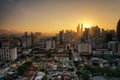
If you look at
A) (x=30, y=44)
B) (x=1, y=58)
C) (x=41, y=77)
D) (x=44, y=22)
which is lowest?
(x=41, y=77)

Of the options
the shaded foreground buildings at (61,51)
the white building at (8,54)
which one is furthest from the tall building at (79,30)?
the white building at (8,54)

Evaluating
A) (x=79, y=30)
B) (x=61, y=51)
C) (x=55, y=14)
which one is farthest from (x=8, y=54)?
(x=79, y=30)

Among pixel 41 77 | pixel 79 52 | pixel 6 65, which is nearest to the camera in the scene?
pixel 41 77

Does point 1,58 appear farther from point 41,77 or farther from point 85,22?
point 85,22

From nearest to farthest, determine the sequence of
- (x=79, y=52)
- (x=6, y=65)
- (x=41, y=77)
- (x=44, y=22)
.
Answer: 1. (x=41, y=77)
2. (x=44, y=22)
3. (x=6, y=65)
4. (x=79, y=52)

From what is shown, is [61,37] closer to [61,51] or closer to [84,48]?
[61,51]

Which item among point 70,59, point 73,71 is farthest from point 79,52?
point 73,71
